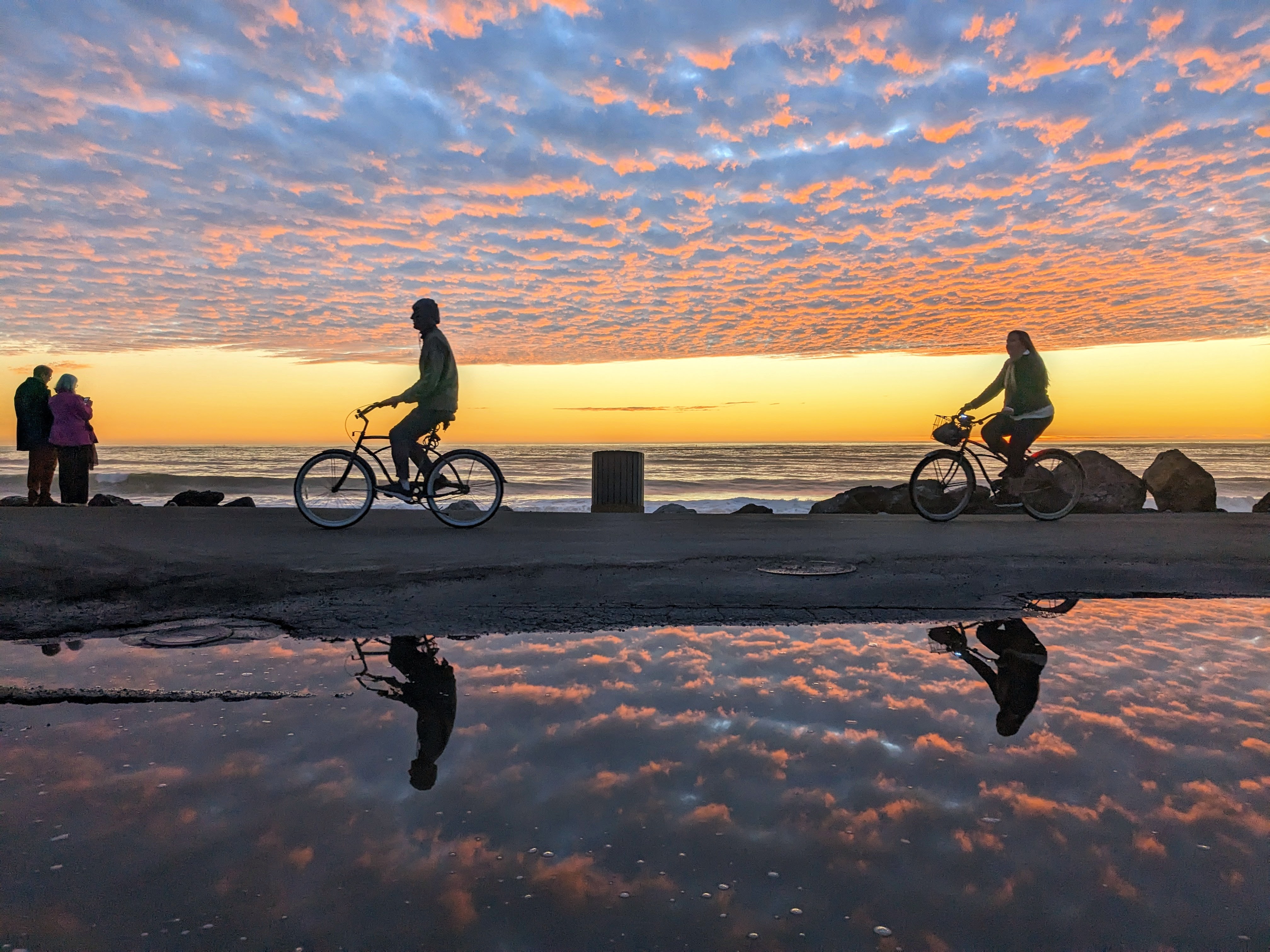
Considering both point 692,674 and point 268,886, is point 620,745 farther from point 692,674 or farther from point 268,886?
point 268,886

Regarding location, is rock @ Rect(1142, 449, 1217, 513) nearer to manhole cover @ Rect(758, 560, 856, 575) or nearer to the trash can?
the trash can

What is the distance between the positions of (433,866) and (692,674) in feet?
6.64

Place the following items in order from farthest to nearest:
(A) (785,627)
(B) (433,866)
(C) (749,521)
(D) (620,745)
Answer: (C) (749,521) → (A) (785,627) → (D) (620,745) → (B) (433,866)

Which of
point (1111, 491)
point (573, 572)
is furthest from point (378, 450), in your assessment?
point (1111, 491)

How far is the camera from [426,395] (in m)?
10.0

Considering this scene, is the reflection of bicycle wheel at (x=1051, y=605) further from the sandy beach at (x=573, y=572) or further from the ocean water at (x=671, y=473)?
the ocean water at (x=671, y=473)

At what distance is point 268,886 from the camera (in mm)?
2162

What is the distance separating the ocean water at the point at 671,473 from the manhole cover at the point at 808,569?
9219 millimetres

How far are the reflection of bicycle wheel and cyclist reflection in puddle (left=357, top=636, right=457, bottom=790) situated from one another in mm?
4039

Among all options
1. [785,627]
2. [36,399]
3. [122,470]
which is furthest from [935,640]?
[122,470]

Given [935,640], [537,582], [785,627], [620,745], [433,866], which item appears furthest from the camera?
[537,582]

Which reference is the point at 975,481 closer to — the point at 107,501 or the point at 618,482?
the point at 618,482

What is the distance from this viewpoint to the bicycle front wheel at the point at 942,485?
11625 millimetres

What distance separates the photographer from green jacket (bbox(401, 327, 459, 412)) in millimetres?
9938
